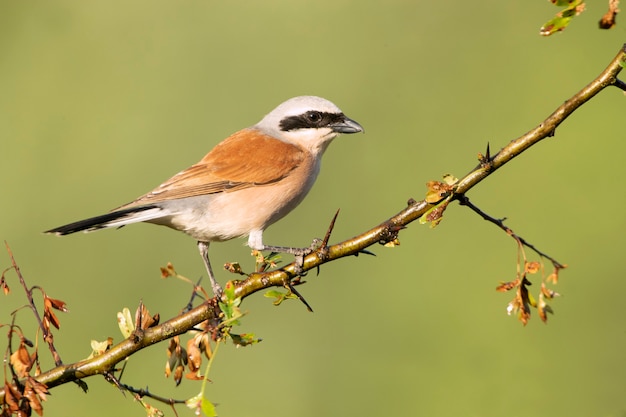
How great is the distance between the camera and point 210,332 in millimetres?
2398

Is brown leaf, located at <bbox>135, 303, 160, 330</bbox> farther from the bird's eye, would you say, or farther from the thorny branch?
the bird's eye

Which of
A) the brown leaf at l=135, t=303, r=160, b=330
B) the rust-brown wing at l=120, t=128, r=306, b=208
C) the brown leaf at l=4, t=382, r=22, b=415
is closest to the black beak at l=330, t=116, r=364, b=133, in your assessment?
the rust-brown wing at l=120, t=128, r=306, b=208

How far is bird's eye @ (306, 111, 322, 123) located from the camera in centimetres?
442

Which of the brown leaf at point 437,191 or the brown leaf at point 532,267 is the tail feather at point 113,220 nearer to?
the brown leaf at point 437,191

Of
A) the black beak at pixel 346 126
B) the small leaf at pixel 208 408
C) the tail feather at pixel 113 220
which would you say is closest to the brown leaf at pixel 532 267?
the small leaf at pixel 208 408

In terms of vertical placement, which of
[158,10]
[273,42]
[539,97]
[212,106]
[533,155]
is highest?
[158,10]

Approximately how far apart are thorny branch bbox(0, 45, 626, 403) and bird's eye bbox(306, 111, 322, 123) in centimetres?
203

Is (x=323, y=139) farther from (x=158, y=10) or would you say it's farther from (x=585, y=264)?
(x=158, y=10)

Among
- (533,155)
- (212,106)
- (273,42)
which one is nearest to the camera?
(212,106)

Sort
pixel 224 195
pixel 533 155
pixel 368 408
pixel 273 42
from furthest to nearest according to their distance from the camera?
pixel 273 42 < pixel 533 155 < pixel 368 408 < pixel 224 195

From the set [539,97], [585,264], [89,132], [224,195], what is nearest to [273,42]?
[89,132]

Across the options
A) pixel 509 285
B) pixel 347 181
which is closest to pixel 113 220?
pixel 509 285

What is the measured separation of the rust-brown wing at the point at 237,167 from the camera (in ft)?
13.0

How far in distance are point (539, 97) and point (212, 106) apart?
3.31m
